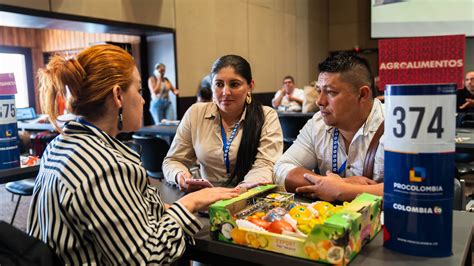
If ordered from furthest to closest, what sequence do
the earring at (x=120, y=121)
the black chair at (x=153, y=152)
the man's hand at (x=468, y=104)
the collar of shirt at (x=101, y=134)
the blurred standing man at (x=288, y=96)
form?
the blurred standing man at (x=288, y=96) < the man's hand at (x=468, y=104) < the black chair at (x=153, y=152) < the earring at (x=120, y=121) < the collar of shirt at (x=101, y=134)

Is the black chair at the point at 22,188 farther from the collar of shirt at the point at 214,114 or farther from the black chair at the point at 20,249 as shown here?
the black chair at the point at 20,249

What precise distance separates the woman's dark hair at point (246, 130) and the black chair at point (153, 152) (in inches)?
62.0

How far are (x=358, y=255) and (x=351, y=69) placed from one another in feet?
2.75

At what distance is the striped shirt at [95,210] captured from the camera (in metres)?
0.94

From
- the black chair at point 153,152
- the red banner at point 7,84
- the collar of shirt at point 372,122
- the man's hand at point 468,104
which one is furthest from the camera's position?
the man's hand at point 468,104

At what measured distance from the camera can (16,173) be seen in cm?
224

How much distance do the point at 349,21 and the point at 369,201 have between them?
9.41 metres

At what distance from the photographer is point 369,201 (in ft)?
3.56

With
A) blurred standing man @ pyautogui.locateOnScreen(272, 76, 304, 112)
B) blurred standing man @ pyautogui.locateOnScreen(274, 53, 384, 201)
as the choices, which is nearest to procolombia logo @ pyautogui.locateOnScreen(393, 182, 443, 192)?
blurred standing man @ pyautogui.locateOnScreen(274, 53, 384, 201)

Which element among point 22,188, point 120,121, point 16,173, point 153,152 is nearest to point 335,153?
point 120,121

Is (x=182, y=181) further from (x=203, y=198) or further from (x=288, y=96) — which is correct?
(x=288, y=96)

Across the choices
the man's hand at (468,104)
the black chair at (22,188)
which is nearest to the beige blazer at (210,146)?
the black chair at (22,188)

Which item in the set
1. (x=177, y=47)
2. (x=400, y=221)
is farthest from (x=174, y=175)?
(x=177, y=47)

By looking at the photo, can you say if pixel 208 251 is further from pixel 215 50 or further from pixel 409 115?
pixel 215 50
